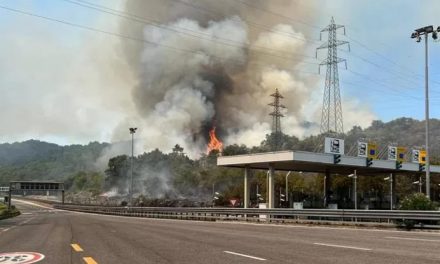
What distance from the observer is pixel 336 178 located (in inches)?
3799

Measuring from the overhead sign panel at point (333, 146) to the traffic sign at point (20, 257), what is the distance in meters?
38.1

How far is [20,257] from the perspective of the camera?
1311 centimetres

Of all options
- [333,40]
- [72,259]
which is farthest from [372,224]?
[333,40]

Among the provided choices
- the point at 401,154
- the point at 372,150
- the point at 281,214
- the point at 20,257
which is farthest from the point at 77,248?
the point at 401,154

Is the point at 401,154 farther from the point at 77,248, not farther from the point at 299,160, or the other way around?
the point at 77,248

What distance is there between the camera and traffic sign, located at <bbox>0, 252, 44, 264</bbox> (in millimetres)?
12188

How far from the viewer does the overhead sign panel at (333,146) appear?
1922 inches

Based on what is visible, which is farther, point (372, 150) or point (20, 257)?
point (372, 150)

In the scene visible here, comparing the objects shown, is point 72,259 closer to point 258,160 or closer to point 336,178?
point 258,160

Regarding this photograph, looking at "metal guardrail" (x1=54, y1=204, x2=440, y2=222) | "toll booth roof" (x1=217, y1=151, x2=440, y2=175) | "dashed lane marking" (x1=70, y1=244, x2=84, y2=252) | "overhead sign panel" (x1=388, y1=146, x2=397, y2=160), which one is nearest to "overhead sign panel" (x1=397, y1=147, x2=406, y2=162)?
"overhead sign panel" (x1=388, y1=146, x2=397, y2=160)

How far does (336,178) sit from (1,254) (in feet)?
287

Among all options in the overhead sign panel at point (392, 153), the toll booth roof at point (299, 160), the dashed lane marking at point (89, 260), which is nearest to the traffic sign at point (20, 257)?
the dashed lane marking at point (89, 260)

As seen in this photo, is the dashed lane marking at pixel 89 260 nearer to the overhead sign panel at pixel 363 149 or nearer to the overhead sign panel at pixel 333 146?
the overhead sign panel at pixel 333 146

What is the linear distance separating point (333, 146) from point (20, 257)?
39.6m
